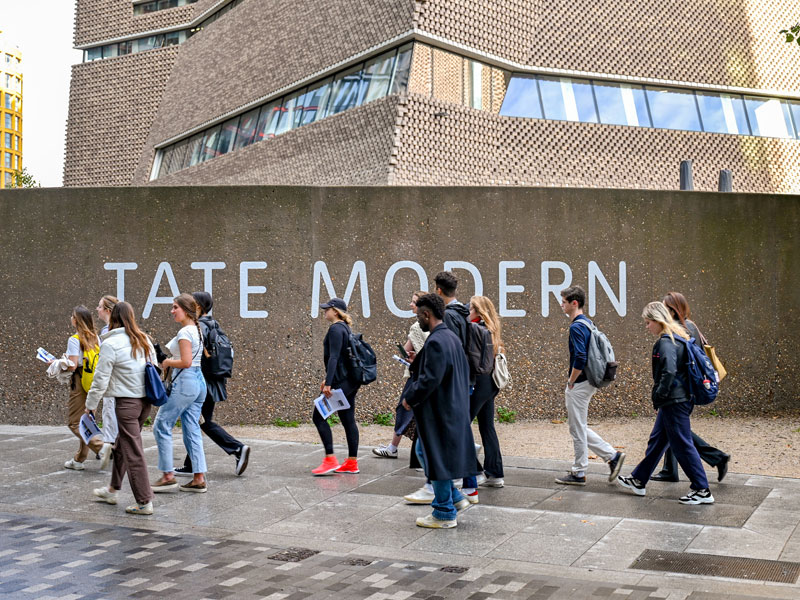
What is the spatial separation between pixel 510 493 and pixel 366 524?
1620 millimetres

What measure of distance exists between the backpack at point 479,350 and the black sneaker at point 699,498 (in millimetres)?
1975

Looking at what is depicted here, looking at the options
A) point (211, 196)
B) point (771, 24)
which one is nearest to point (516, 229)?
point (211, 196)

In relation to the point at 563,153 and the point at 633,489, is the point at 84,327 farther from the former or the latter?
the point at 563,153

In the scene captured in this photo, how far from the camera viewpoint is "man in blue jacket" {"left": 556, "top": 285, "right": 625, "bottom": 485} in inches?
323

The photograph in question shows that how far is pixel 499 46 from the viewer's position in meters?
24.0

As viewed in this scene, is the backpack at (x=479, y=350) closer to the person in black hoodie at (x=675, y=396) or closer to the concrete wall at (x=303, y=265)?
the person in black hoodie at (x=675, y=396)

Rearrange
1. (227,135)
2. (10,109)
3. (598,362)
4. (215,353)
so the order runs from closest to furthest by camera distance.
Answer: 1. (598,362)
2. (215,353)
3. (227,135)
4. (10,109)

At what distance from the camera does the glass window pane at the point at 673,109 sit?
26.6 m

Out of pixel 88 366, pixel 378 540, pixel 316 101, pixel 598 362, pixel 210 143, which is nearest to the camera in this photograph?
pixel 378 540

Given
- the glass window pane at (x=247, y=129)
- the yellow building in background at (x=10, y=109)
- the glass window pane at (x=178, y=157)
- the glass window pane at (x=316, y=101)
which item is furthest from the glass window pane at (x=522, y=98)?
the yellow building in background at (x=10, y=109)

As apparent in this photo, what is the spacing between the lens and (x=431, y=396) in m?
7.02

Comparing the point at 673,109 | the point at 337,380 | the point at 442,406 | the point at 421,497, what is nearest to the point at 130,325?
the point at 337,380

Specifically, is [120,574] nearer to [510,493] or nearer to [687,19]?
[510,493]

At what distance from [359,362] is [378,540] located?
2454 millimetres
